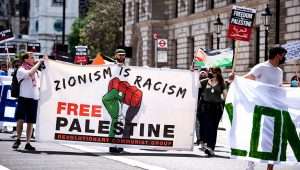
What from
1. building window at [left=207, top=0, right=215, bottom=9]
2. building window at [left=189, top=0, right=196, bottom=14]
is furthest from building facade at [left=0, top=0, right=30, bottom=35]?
building window at [left=207, top=0, right=215, bottom=9]

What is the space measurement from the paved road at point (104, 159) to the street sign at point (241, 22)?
2364 mm

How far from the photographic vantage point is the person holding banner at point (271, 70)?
10.8m

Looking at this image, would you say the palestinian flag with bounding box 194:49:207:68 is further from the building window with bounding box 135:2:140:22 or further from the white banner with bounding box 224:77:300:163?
the building window with bounding box 135:2:140:22

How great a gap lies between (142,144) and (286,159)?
4.17 meters

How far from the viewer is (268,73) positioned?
427 inches

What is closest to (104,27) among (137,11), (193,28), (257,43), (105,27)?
(105,27)

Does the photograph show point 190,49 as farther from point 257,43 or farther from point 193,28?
point 257,43

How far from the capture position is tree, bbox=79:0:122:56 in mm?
79188

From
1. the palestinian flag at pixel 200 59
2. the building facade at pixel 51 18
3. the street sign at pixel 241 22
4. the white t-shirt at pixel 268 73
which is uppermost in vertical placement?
the building facade at pixel 51 18

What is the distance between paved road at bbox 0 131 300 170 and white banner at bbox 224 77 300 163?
63.3 inches

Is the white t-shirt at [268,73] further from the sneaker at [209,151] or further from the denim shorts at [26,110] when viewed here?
the denim shorts at [26,110]

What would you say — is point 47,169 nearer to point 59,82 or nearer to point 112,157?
point 112,157

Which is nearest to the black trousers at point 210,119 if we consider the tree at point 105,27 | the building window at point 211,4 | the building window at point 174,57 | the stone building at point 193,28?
the stone building at point 193,28

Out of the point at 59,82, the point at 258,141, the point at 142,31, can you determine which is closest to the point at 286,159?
the point at 258,141
